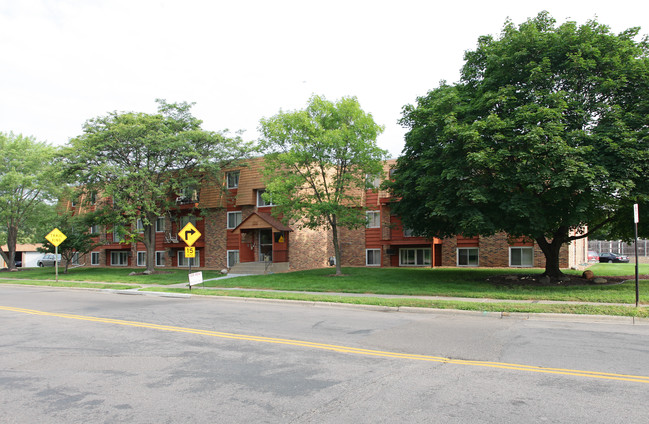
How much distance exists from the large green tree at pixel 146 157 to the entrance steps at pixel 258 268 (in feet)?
21.1

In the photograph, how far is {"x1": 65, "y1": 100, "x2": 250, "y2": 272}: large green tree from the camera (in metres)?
27.5

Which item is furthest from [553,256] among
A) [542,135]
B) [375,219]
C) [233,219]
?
[233,219]

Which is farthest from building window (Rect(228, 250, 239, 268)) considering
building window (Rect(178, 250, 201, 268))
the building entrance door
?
building window (Rect(178, 250, 201, 268))

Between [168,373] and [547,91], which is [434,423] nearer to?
[168,373]

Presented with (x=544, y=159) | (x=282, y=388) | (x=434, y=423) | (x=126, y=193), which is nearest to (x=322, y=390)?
(x=282, y=388)

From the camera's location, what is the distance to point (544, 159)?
14.1 metres

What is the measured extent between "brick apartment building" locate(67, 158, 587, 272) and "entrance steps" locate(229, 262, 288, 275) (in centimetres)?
7

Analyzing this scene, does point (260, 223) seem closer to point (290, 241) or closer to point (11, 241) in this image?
point (290, 241)

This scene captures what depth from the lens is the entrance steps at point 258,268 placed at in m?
28.2

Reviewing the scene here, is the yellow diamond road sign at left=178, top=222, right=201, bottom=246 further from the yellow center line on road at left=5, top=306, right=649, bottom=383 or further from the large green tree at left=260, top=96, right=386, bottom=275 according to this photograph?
the yellow center line on road at left=5, top=306, right=649, bottom=383

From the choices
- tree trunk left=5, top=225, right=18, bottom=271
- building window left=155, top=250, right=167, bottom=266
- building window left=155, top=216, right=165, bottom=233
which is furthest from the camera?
tree trunk left=5, top=225, right=18, bottom=271

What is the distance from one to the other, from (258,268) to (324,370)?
891 inches

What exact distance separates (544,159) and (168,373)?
42.9 ft

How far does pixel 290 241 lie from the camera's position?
30.1 meters
